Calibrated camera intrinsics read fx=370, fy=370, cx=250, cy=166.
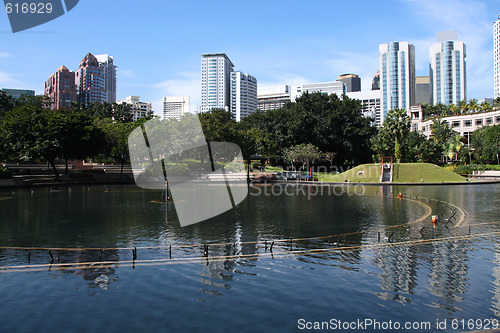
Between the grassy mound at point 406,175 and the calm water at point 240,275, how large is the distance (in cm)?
3793

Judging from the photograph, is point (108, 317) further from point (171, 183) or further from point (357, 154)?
point (357, 154)

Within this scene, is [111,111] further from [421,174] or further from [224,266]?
[224,266]

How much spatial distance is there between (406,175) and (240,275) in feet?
192

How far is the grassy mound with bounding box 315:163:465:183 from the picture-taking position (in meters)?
65.2

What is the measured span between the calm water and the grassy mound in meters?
37.9

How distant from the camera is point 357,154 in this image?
3661 inches

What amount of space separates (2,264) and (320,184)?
52.6 meters

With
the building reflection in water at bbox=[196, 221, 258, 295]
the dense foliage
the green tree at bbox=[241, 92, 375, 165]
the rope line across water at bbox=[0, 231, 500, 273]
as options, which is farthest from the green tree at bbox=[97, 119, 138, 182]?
the rope line across water at bbox=[0, 231, 500, 273]

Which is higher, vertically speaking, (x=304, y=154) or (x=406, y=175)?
(x=304, y=154)

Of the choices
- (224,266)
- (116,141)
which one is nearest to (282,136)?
(116,141)

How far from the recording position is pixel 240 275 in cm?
1519

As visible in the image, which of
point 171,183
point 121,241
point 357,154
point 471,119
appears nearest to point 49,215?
point 121,241

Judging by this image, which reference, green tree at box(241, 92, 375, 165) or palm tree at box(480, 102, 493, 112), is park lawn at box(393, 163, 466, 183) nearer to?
green tree at box(241, 92, 375, 165)

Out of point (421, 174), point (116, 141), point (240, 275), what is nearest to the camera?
point (240, 275)
